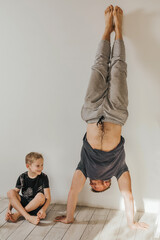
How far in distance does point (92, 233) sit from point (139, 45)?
5.22ft

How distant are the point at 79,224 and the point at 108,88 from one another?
1.15 metres

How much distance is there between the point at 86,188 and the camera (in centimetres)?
298

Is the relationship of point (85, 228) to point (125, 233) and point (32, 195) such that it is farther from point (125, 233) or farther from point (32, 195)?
point (32, 195)

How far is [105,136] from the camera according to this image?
8.27ft

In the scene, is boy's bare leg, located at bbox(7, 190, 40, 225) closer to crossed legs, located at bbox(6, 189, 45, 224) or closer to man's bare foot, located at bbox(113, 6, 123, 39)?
crossed legs, located at bbox(6, 189, 45, 224)

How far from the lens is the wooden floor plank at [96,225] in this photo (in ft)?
7.92

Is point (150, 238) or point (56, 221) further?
point (56, 221)

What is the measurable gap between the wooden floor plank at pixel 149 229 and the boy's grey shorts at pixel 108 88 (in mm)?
871

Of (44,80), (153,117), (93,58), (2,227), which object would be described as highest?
(93,58)

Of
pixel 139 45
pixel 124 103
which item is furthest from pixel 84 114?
pixel 139 45

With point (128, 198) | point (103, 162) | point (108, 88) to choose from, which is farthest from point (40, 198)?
point (108, 88)

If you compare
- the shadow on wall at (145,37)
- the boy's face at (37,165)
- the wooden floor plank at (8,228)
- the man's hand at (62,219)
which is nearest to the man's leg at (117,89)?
the shadow on wall at (145,37)

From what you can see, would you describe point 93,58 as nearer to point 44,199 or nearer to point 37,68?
point 37,68

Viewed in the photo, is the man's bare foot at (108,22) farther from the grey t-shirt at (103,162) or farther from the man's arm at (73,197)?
the man's arm at (73,197)
